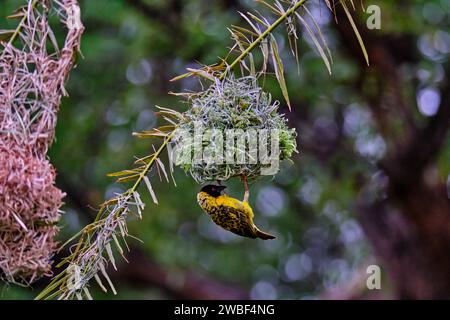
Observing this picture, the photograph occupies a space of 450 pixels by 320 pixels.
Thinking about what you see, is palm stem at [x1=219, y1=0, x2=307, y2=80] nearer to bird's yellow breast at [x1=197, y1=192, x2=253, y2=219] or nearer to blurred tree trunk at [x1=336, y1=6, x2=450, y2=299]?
bird's yellow breast at [x1=197, y1=192, x2=253, y2=219]

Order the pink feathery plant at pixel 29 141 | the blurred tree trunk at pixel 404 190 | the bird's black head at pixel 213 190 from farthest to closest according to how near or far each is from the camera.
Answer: the blurred tree trunk at pixel 404 190
the pink feathery plant at pixel 29 141
the bird's black head at pixel 213 190

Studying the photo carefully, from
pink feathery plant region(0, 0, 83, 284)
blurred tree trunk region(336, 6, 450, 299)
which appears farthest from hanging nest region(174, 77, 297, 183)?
blurred tree trunk region(336, 6, 450, 299)

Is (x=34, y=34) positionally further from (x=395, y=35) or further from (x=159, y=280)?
(x=159, y=280)

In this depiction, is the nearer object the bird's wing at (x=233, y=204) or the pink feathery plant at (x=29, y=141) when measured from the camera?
the bird's wing at (x=233, y=204)

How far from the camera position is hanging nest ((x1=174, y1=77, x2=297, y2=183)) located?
2662mm

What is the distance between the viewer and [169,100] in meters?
7.40

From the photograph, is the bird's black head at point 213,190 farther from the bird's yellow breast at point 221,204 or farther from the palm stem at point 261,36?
the palm stem at point 261,36

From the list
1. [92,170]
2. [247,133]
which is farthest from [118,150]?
[247,133]

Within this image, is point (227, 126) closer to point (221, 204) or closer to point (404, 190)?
point (221, 204)

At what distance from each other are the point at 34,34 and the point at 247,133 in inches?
57.2

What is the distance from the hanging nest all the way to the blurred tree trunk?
369cm

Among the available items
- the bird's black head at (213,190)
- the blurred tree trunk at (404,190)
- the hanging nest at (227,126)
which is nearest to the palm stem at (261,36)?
the hanging nest at (227,126)

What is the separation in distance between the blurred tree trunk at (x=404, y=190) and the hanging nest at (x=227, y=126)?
12.1 feet

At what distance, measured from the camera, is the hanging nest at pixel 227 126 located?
8.73ft
